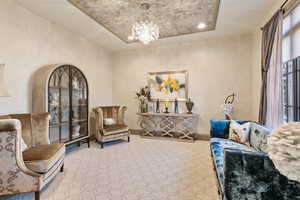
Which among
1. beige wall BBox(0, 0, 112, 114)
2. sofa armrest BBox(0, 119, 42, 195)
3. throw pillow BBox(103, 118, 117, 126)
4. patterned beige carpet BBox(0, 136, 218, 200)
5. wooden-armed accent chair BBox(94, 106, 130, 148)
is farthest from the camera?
throw pillow BBox(103, 118, 117, 126)

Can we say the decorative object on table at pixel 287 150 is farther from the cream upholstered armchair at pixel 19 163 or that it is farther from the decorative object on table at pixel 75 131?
the decorative object on table at pixel 75 131

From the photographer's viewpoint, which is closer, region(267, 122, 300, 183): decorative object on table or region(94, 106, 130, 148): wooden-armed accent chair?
region(267, 122, 300, 183): decorative object on table

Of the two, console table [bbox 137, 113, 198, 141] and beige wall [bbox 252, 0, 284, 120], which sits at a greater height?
beige wall [bbox 252, 0, 284, 120]

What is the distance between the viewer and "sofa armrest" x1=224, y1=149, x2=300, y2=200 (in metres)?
1.00

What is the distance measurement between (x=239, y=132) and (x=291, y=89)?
0.94m

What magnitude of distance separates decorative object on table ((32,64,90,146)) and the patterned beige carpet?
518 millimetres

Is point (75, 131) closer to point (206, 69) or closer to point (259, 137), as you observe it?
point (259, 137)

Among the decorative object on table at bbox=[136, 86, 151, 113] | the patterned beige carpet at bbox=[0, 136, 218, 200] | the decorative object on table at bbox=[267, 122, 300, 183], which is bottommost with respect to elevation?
the patterned beige carpet at bbox=[0, 136, 218, 200]

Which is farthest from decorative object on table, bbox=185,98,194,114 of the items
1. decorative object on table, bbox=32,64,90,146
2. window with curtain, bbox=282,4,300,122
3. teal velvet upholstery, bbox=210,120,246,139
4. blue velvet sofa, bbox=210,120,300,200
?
blue velvet sofa, bbox=210,120,300,200

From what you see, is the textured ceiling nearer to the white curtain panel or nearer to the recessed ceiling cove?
the recessed ceiling cove

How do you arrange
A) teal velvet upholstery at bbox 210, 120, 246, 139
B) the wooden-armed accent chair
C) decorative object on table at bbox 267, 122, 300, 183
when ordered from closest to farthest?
decorative object on table at bbox 267, 122, 300, 183 < teal velvet upholstery at bbox 210, 120, 246, 139 < the wooden-armed accent chair

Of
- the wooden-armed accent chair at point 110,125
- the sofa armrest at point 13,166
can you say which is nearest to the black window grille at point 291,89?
the wooden-armed accent chair at point 110,125

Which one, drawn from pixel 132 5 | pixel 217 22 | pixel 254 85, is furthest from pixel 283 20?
pixel 132 5

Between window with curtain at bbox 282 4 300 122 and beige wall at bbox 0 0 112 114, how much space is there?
160 inches
